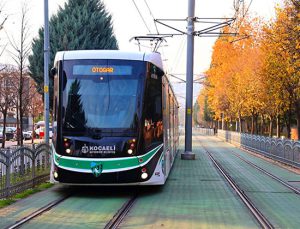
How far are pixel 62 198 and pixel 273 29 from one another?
16718mm

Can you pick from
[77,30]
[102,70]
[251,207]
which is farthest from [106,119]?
[77,30]

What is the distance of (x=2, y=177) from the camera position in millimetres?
10828

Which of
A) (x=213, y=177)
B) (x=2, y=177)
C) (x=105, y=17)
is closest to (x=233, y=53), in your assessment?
(x=105, y=17)

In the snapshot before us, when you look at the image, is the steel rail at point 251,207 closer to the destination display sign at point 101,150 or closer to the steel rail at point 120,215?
the steel rail at point 120,215

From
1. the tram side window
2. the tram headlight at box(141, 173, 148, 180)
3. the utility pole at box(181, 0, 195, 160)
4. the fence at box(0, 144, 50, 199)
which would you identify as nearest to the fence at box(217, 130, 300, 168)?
the utility pole at box(181, 0, 195, 160)

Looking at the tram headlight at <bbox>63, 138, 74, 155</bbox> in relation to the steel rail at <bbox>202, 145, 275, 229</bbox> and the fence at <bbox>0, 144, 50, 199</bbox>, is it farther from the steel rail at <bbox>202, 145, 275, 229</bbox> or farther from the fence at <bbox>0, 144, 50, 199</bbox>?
the steel rail at <bbox>202, 145, 275, 229</bbox>

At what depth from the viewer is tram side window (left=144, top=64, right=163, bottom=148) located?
38.2 feet

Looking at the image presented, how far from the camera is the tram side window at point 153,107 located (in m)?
11.6

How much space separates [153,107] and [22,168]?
11.6 ft

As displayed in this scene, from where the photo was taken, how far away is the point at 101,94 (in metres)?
11.5

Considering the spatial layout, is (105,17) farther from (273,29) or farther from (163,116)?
(163,116)

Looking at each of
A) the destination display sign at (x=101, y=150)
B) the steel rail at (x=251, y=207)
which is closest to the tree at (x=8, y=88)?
the steel rail at (x=251, y=207)

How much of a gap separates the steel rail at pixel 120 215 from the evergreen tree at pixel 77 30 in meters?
16.6

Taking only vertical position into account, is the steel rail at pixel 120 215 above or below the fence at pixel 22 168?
below
